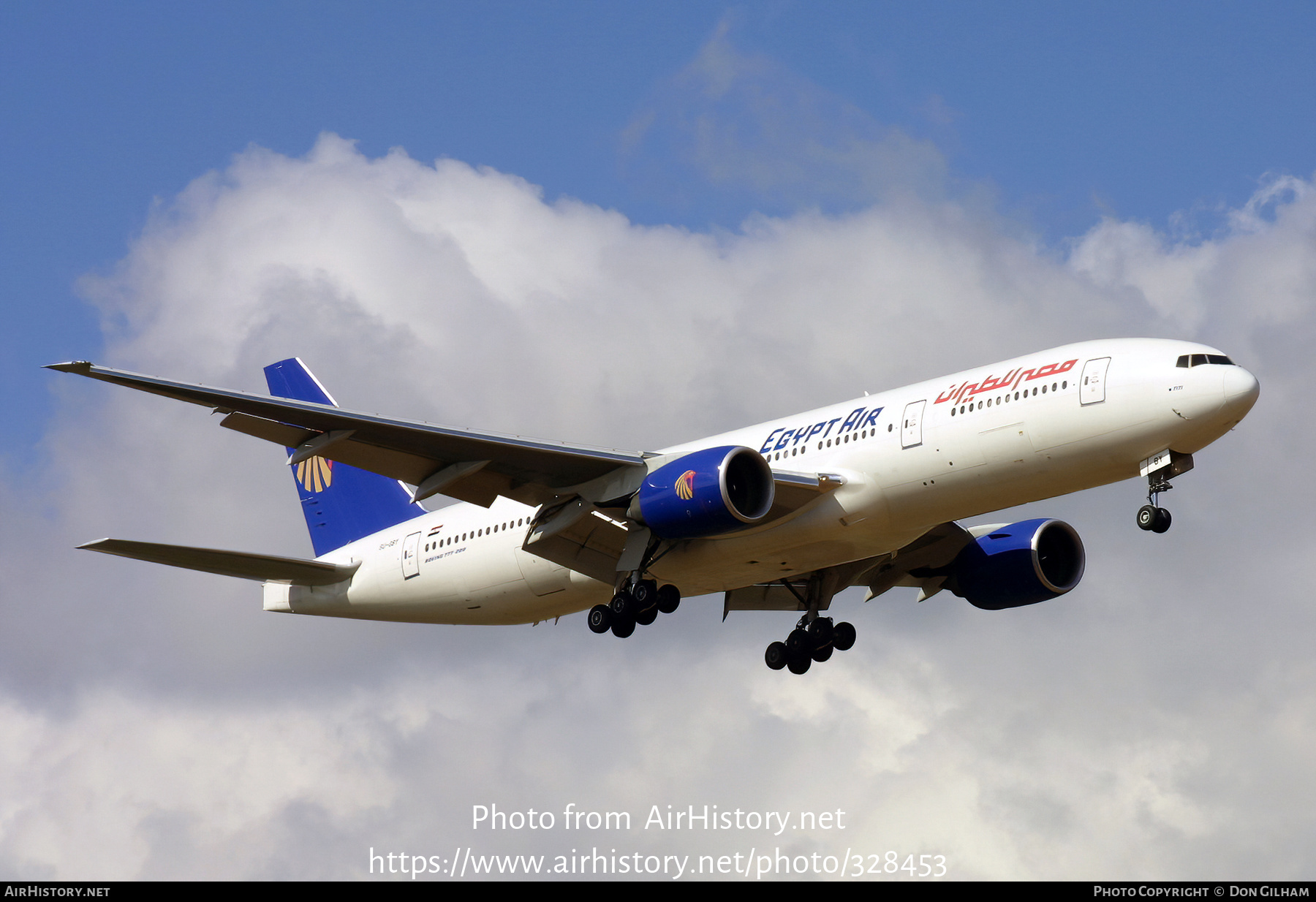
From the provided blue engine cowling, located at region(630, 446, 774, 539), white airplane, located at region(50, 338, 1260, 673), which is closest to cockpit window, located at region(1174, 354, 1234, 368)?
white airplane, located at region(50, 338, 1260, 673)

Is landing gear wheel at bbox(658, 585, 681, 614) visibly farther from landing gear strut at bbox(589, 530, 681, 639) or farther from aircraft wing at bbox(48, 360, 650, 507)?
aircraft wing at bbox(48, 360, 650, 507)

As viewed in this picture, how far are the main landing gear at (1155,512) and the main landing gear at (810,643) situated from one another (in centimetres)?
1016

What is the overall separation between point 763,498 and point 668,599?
13.4 ft

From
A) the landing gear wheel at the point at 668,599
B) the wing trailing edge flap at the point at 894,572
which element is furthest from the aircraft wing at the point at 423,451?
the wing trailing edge flap at the point at 894,572

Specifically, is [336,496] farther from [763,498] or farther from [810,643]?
[763,498]

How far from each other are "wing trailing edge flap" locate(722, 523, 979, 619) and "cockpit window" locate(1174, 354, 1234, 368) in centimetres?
930

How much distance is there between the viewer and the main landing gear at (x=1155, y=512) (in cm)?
2855

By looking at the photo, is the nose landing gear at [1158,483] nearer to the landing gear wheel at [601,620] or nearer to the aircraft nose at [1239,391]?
the aircraft nose at [1239,391]

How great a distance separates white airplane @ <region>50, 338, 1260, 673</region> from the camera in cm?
2852

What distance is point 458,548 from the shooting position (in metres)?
36.5

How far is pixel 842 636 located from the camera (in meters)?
37.4
